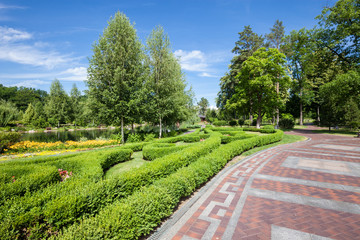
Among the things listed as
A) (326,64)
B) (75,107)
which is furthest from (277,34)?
(75,107)

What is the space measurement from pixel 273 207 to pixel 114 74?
17029 mm

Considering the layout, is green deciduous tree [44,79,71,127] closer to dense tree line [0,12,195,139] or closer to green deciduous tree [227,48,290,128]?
dense tree line [0,12,195,139]

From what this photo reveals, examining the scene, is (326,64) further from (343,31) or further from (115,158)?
(115,158)

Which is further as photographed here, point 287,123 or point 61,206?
point 287,123

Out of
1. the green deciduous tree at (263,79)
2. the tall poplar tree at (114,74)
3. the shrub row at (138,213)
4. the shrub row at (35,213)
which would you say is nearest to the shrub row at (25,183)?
the shrub row at (35,213)

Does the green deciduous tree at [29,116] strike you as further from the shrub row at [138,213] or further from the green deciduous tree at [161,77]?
the shrub row at [138,213]

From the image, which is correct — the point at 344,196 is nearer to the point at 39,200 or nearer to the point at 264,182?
the point at 264,182

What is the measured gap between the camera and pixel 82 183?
4480 mm

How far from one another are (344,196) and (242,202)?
144 inches

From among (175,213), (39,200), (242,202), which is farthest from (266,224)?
(39,200)

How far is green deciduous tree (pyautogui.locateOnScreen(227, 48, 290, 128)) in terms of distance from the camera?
24625 millimetres

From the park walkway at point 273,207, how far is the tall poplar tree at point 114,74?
43.4ft

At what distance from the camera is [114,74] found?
1697cm

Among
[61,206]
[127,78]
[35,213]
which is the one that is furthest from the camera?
[127,78]
